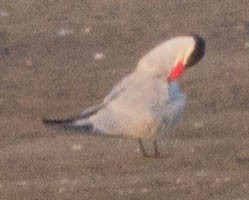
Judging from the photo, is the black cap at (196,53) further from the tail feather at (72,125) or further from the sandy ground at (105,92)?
the tail feather at (72,125)

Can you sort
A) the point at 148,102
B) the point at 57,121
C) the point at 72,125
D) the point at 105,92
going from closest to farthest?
1. the point at 148,102
2. the point at 72,125
3. the point at 57,121
4. the point at 105,92

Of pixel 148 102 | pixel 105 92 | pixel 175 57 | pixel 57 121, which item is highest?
pixel 175 57

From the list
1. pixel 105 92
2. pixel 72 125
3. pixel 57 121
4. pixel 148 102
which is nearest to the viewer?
pixel 148 102

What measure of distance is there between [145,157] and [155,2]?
11.5 ft

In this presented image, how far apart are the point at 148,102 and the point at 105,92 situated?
1.61 metres

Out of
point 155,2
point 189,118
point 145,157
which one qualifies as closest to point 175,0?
point 155,2

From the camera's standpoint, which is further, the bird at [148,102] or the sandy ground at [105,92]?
the bird at [148,102]

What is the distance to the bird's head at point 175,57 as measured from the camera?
7293mm

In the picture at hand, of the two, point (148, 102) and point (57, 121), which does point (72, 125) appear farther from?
point (148, 102)

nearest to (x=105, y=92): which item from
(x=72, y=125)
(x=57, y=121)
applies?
(x=57, y=121)

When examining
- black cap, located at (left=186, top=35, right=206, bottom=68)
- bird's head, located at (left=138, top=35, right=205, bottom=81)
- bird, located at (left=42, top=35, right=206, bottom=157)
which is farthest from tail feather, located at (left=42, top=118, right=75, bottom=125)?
black cap, located at (left=186, top=35, right=206, bottom=68)

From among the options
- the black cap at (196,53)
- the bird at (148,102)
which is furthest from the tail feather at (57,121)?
the black cap at (196,53)

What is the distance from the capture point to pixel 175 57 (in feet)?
24.0

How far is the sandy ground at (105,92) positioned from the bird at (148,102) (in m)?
0.17
